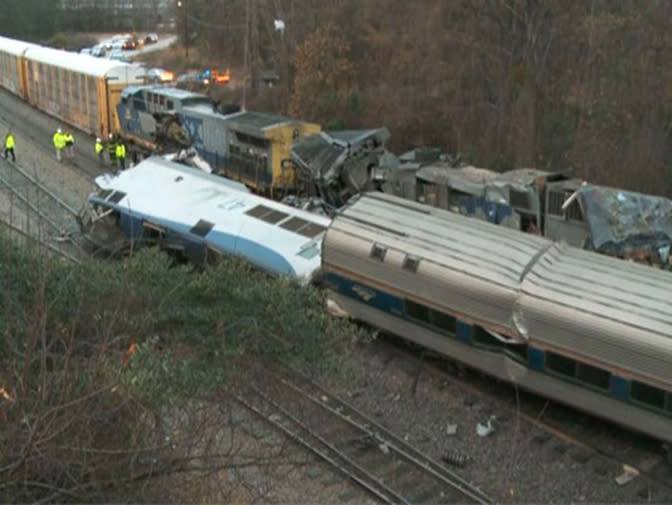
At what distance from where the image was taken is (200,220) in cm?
1708

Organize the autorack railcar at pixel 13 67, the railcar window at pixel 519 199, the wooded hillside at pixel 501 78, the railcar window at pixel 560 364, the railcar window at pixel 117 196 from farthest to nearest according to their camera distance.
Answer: the autorack railcar at pixel 13 67 < the wooded hillside at pixel 501 78 < the railcar window at pixel 117 196 < the railcar window at pixel 519 199 < the railcar window at pixel 560 364

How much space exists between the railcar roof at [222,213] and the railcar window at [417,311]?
2222 mm

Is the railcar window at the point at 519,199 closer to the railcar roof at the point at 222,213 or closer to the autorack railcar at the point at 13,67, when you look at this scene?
the railcar roof at the point at 222,213

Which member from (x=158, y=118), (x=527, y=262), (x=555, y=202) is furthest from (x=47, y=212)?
(x=527, y=262)

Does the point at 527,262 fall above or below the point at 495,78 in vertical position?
above

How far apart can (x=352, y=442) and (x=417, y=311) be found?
292 centimetres

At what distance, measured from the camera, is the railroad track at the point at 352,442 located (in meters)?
10.3

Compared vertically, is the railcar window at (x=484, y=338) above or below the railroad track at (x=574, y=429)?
above

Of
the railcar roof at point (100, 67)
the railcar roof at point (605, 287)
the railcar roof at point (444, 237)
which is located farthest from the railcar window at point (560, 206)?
the railcar roof at point (100, 67)

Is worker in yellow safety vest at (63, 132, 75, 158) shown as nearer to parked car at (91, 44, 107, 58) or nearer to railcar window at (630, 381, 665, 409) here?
railcar window at (630, 381, 665, 409)

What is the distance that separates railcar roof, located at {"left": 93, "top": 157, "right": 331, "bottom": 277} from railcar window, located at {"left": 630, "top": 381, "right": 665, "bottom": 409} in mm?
6231

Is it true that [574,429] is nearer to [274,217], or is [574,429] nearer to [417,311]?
[417,311]

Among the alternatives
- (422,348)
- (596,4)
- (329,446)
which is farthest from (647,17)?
(329,446)

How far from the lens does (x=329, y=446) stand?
11.0m
